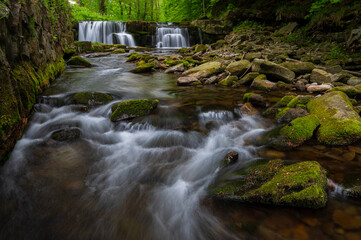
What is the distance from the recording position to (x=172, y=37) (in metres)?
21.4

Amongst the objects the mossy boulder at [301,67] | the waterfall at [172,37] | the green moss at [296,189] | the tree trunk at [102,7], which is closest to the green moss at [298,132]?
the green moss at [296,189]

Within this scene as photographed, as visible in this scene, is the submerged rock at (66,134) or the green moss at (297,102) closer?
the submerged rock at (66,134)

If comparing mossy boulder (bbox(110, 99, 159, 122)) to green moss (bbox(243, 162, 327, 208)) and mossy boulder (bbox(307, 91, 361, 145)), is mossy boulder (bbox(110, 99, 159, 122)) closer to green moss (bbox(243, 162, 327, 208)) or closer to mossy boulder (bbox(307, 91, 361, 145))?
green moss (bbox(243, 162, 327, 208))

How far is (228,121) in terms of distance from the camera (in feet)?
15.4

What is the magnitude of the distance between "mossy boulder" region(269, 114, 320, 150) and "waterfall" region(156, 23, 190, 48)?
768 inches

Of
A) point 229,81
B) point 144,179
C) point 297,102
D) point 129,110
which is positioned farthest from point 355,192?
point 229,81

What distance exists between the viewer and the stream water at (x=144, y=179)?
6.93ft

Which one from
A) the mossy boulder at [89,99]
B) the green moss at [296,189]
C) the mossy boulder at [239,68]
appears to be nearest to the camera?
the green moss at [296,189]

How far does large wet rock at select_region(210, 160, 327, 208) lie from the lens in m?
2.06

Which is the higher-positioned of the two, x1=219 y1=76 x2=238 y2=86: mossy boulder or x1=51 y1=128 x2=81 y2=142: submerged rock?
x1=219 y1=76 x2=238 y2=86: mossy boulder

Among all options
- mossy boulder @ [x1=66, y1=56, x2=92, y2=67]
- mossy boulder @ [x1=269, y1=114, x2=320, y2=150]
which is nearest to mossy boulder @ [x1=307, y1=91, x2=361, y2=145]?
mossy boulder @ [x1=269, y1=114, x2=320, y2=150]

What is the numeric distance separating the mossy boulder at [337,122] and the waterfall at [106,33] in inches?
817

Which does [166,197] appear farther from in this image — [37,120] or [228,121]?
[37,120]

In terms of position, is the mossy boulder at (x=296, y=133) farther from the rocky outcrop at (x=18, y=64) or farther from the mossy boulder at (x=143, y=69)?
the mossy boulder at (x=143, y=69)
